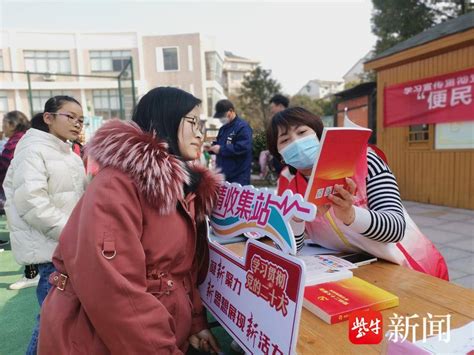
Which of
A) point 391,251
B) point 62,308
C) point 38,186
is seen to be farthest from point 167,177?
point 38,186

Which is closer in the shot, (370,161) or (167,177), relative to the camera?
(167,177)

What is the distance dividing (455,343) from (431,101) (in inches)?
259

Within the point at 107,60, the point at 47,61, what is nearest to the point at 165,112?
the point at 107,60

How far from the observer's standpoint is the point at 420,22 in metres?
13.4

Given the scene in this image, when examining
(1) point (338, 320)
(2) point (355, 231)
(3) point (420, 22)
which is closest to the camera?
(1) point (338, 320)

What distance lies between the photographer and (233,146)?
4344 mm

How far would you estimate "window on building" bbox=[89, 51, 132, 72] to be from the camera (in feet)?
92.9

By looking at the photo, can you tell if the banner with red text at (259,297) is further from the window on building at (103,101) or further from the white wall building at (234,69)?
the white wall building at (234,69)

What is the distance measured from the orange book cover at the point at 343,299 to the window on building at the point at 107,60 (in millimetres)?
30176

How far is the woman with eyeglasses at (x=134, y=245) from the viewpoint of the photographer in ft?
3.36

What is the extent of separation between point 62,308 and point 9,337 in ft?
6.66

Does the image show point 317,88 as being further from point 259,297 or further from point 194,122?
point 259,297

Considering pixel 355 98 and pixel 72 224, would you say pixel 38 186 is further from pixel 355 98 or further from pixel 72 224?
pixel 355 98

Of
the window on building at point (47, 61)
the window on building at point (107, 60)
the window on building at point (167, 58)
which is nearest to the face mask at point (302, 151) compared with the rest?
the window on building at point (167, 58)
